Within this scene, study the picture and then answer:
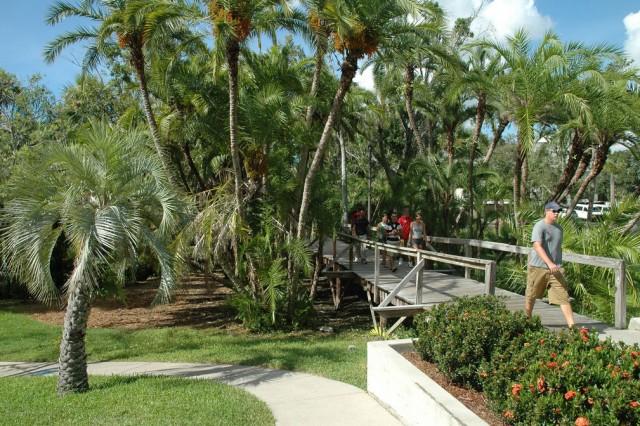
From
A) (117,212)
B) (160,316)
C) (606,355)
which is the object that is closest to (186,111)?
(160,316)

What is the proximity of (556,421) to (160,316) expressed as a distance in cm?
1425

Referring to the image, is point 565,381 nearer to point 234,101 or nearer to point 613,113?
point 234,101

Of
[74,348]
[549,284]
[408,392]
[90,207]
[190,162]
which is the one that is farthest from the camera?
[190,162]

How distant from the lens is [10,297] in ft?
68.4

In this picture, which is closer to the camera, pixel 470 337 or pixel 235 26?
pixel 470 337

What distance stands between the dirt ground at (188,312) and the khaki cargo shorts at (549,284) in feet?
22.8

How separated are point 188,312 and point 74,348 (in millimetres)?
9286

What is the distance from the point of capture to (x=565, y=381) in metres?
4.10

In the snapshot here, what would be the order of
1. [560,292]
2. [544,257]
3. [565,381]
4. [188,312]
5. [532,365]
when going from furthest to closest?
[188,312] → [560,292] → [544,257] → [532,365] → [565,381]

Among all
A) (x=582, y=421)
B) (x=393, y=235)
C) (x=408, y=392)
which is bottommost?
(x=408, y=392)

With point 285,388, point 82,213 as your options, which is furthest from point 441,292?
point 82,213

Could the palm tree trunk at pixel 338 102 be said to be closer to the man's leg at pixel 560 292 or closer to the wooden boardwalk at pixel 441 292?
the wooden boardwalk at pixel 441 292

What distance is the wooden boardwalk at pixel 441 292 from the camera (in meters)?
8.89

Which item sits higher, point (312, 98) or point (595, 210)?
point (312, 98)
